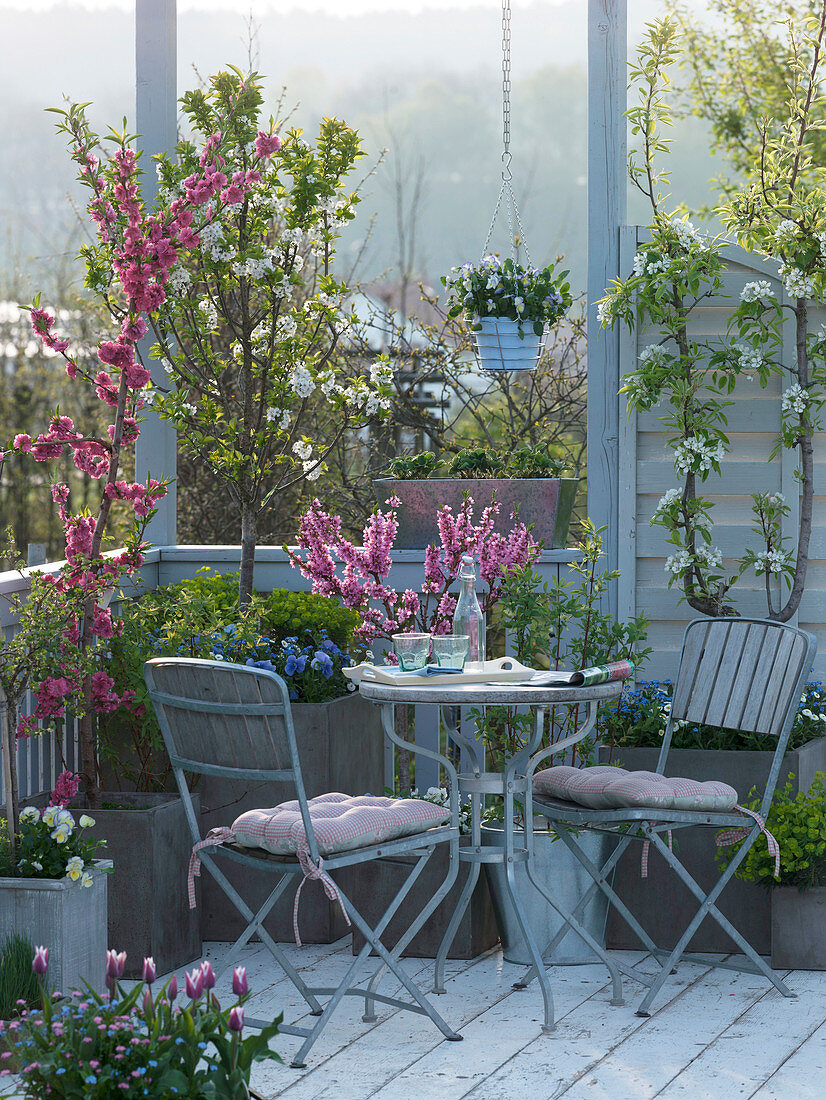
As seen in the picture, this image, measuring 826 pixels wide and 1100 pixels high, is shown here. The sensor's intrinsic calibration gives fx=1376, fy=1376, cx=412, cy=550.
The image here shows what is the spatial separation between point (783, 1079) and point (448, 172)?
6557mm

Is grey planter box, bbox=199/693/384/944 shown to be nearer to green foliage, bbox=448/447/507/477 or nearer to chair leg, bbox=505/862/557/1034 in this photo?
chair leg, bbox=505/862/557/1034

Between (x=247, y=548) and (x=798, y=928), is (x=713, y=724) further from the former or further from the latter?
(x=247, y=548)

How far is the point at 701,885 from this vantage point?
356 centimetres

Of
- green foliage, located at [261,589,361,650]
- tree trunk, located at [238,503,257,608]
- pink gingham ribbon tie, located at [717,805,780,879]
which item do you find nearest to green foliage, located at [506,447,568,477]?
green foliage, located at [261,589,361,650]

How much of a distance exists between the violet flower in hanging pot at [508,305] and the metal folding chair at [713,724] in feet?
3.80

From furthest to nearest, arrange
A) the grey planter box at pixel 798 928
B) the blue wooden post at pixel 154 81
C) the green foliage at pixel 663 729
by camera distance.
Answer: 1. the blue wooden post at pixel 154 81
2. the green foliage at pixel 663 729
3. the grey planter box at pixel 798 928

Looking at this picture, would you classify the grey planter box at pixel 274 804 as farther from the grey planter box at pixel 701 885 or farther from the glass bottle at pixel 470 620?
the grey planter box at pixel 701 885

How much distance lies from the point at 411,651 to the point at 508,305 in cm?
148

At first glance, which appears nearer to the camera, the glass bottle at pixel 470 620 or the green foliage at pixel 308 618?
the glass bottle at pixel 470 620

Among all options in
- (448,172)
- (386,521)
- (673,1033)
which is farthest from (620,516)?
(448,172)

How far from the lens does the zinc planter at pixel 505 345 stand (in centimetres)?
423

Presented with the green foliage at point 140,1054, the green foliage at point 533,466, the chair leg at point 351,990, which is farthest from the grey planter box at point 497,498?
the green foliage at point 140,1054

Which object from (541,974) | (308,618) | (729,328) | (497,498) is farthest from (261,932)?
(729,328)

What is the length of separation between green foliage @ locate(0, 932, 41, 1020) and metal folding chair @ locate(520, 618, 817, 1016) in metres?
1.13
